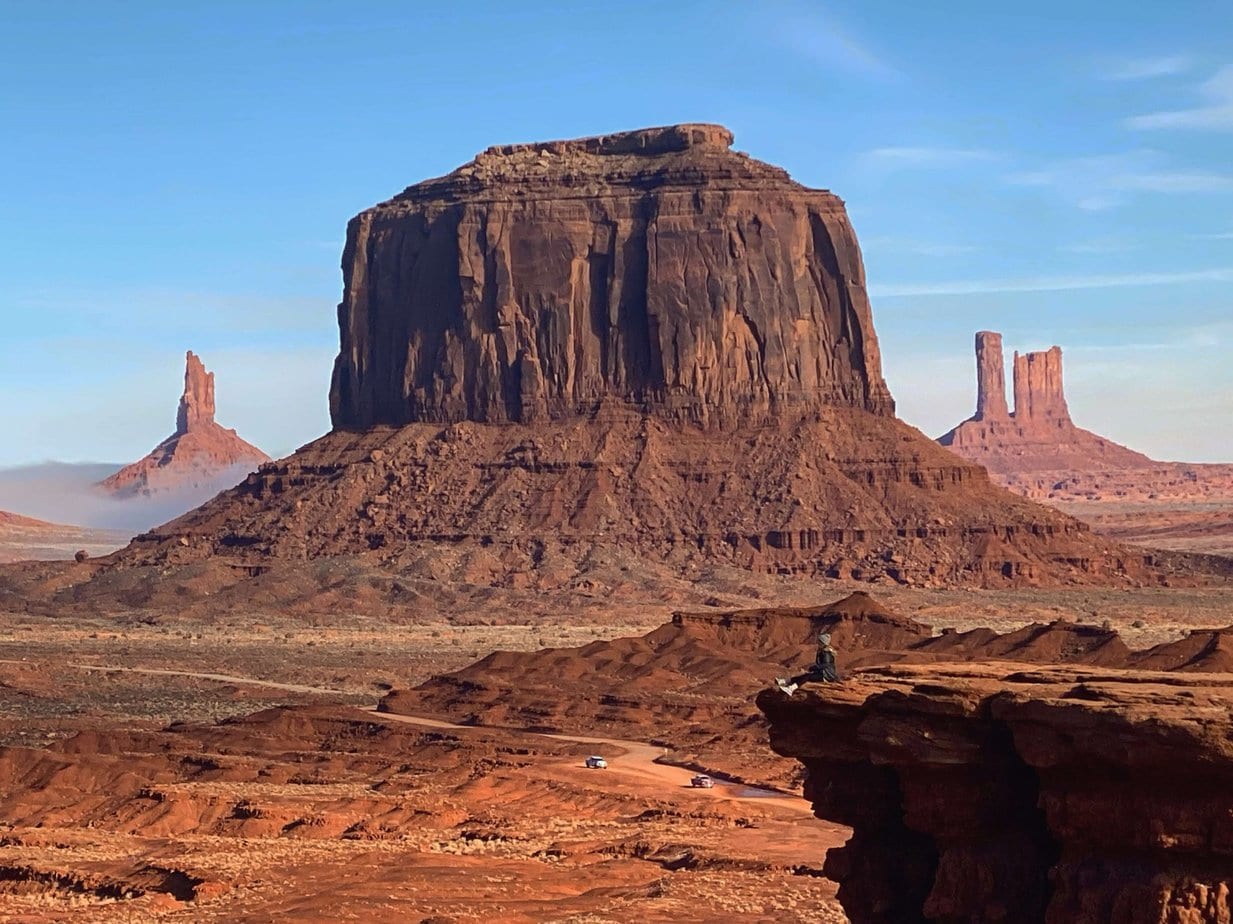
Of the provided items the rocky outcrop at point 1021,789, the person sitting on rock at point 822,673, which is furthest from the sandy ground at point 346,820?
the rocky outcrop at point 1021,789

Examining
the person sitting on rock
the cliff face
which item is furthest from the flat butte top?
the person sitting on rock

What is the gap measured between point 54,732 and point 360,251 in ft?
327

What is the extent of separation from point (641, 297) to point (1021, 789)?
433 feet

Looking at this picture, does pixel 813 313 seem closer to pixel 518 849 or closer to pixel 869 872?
pixel 518 849

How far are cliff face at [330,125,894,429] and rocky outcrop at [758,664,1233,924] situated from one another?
12722 centimetres

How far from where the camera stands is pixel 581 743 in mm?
68438

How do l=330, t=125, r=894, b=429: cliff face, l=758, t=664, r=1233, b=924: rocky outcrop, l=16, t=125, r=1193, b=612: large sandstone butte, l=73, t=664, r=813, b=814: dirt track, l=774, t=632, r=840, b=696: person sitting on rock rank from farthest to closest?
l=330, t=125, r=894, b=429: cliff face < l=16, t=125, r=1193, b=612: large sandstone butte < l=73, t=664, r=813, b=814: dirt track < l=774, t=632, r=840, b=696: person sitting on rock < l=758, t=664, r=1233, b=924: rocky outcrop

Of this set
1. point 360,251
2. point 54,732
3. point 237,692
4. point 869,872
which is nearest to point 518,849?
point 869,872

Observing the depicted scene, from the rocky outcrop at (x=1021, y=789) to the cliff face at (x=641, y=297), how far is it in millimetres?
127223

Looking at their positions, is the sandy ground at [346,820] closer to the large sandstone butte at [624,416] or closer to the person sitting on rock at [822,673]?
the person sitting on rock at [822,673]

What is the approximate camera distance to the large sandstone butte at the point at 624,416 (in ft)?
482

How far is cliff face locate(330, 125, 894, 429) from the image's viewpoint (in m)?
155

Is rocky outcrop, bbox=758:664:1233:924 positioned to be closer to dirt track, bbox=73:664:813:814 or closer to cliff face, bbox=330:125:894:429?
dirt track, bbox=73:664:813:814

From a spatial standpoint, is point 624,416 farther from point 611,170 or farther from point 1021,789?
point 1021,789
